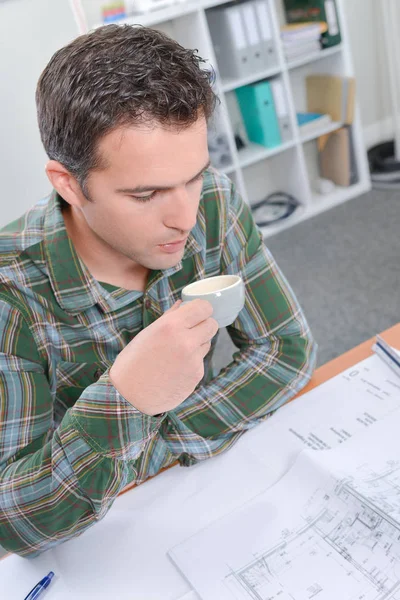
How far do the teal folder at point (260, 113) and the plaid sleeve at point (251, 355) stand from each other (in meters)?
2.23

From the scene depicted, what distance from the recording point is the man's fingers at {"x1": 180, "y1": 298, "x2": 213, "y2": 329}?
2.75ft

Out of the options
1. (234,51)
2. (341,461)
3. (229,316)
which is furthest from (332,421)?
(234,51)

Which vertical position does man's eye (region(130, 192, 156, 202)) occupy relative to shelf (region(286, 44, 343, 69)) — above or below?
above

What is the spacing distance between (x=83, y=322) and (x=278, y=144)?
101 inches

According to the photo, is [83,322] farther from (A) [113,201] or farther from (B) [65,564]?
(B) [65,564]

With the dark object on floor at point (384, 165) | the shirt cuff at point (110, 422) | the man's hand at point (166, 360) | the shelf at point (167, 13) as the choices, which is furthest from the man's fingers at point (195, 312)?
the dark object on floor at point (384, 165)

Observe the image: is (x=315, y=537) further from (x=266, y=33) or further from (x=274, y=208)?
(x=274, y=208)

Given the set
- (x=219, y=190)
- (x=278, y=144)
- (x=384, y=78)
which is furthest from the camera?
(x=384, y=78)

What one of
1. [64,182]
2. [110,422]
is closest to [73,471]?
[110,422]

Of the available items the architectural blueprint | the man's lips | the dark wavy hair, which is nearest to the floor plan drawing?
the architectural blueprint

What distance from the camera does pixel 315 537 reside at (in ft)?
2.58

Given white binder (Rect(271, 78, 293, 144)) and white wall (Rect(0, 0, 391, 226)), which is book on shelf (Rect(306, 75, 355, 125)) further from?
white wall (Rect(0, 0, 391, 226))

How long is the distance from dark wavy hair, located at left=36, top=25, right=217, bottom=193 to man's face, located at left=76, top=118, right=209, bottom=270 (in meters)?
0.02

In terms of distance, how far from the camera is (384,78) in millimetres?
4094
